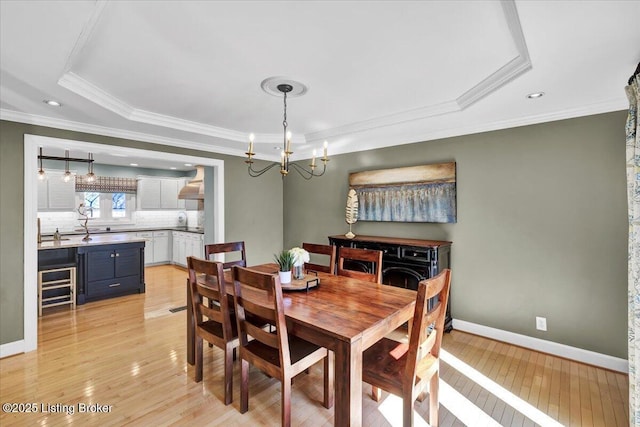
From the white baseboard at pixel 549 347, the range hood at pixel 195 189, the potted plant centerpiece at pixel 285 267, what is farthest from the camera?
the range hood at pixel 195 189

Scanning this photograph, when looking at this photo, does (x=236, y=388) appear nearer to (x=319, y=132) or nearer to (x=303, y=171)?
(x=319, y=132)

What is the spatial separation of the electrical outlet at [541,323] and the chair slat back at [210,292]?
297 centimetres

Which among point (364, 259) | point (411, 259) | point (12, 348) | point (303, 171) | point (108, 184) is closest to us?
point (364, 259)

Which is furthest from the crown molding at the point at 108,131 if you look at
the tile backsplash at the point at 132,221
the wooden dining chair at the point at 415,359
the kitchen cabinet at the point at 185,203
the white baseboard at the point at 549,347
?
the white baseboard at the point at 549,347

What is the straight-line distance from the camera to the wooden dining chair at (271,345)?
1736 millimetres

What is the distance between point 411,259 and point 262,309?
206cm

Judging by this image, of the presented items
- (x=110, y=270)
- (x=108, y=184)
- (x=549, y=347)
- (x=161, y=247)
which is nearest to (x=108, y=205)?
(x=108, y=184)

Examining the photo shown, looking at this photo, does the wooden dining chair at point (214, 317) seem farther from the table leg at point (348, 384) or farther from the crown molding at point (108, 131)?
the crown molding at point (108, 131)

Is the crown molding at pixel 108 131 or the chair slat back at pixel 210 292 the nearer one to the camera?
the chair slat back at pixel 210 292

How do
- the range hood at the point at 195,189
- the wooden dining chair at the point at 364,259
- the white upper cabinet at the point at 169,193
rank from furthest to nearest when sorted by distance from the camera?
the white upper cabinet at the point at 169,193, the range hood at the point at 195,189, the wooden dining chair at the point at 364,259

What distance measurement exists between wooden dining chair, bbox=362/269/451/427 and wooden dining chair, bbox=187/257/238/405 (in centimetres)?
101

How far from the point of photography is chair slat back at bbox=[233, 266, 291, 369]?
171 cm

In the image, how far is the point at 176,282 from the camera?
5.68 metres

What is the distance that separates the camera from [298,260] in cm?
241
